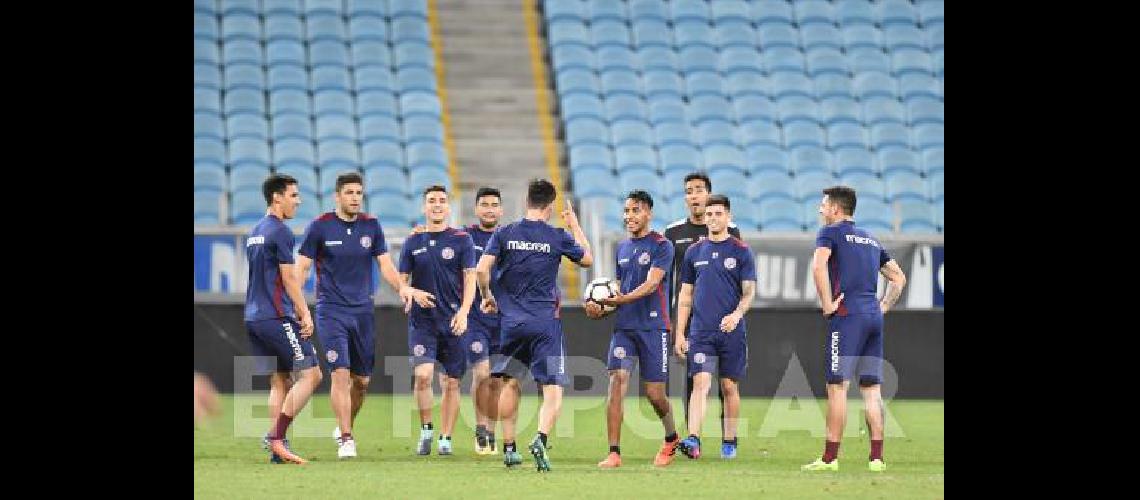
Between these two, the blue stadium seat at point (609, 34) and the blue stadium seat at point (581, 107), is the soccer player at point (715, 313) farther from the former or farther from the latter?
the blue stadium seat at point (609, 34)

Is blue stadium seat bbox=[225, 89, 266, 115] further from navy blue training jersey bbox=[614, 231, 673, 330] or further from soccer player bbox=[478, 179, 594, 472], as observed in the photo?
soccer player bbox=[478, 179, 594, 472]

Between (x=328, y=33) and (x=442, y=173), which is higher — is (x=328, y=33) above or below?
above

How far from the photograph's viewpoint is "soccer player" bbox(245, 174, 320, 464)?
38.1 feet

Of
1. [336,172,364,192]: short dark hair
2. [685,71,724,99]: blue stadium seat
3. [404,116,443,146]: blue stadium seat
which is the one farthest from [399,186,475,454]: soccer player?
[685,71,724,99]: blue stadium seat

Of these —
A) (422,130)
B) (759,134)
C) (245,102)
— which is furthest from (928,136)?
(245,102)

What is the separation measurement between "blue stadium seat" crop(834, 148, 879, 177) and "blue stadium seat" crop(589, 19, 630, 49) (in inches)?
163

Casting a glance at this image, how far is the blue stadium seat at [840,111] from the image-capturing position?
2559cm

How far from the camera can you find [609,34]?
88.0 feet

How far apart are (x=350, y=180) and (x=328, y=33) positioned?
573 inches

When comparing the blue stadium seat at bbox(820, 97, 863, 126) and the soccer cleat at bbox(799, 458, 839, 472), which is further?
the blue stadium seat at bbox(820, 97, 863, 126)

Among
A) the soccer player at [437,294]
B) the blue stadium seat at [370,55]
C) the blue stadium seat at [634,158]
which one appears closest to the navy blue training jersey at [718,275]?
the soccer player at [437,294]
